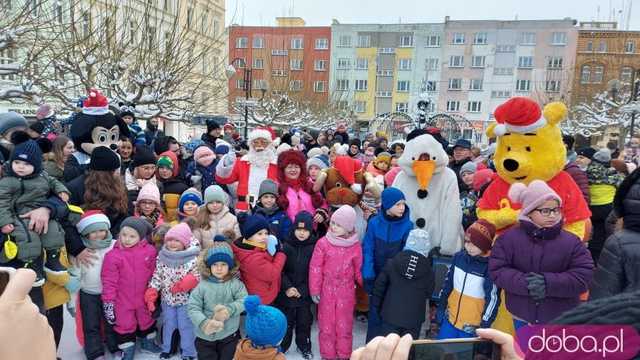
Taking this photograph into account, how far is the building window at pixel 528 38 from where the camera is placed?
38.5 meters

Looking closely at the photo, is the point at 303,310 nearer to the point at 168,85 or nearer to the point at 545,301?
the point at 545,301

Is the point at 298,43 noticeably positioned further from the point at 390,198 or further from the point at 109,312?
the point at 109,312

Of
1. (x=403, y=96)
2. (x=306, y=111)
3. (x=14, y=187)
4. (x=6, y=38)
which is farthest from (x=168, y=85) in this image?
(x=403, y=96)

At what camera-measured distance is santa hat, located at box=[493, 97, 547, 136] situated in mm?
3438

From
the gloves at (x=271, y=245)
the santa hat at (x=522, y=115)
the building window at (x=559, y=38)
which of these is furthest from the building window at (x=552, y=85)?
the gloves at (x=271, y=245)

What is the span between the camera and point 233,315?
3.07 m

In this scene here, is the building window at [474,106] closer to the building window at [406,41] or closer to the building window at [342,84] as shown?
the building window at [406,41]

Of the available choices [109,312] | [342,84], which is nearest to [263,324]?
[109,312]

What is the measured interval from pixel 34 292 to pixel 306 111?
79.1 feet

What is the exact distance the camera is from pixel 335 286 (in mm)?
3543

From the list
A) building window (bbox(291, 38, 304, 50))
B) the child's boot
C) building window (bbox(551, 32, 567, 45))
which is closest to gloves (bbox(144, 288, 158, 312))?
the child's boot

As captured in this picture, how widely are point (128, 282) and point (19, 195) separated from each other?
1.00 metres

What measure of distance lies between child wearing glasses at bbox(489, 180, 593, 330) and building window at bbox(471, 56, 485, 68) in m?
40.9

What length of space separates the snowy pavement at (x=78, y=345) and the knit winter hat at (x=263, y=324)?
4.39 feet
